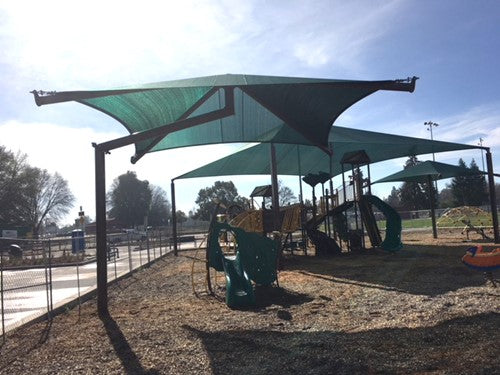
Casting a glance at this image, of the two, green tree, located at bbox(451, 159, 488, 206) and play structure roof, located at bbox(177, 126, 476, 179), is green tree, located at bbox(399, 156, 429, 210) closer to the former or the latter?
green tree, located at bbox(451, 159, 488, 206)

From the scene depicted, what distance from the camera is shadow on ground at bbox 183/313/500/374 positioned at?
4543mm

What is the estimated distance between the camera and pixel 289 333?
6188 mm

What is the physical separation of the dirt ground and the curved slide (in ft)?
22.9

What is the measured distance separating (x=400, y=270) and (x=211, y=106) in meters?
7.02

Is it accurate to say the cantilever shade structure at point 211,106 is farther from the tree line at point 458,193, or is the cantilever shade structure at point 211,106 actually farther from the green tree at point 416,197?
the green tree at point 416,197

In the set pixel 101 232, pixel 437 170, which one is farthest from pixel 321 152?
pixel 101 232

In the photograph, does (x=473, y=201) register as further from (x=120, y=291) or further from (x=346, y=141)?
(x=120, y=291)

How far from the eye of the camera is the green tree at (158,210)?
10771 cm

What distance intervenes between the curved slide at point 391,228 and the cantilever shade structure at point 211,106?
4302 millimetres

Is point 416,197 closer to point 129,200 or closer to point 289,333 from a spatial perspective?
point 129,200

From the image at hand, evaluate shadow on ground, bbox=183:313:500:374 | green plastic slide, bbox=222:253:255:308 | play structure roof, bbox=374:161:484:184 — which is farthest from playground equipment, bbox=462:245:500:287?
play structure roof, bbox=374:161:484:184

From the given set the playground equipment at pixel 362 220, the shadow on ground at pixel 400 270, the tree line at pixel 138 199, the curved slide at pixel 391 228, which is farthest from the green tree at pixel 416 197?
the shadow on ground at pixel 400 270

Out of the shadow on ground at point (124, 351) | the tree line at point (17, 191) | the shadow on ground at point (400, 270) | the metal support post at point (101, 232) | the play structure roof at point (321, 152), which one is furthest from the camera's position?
the tree line at point (17, 191)

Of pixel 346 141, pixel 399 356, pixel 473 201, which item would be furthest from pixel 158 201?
pixel 399 356
